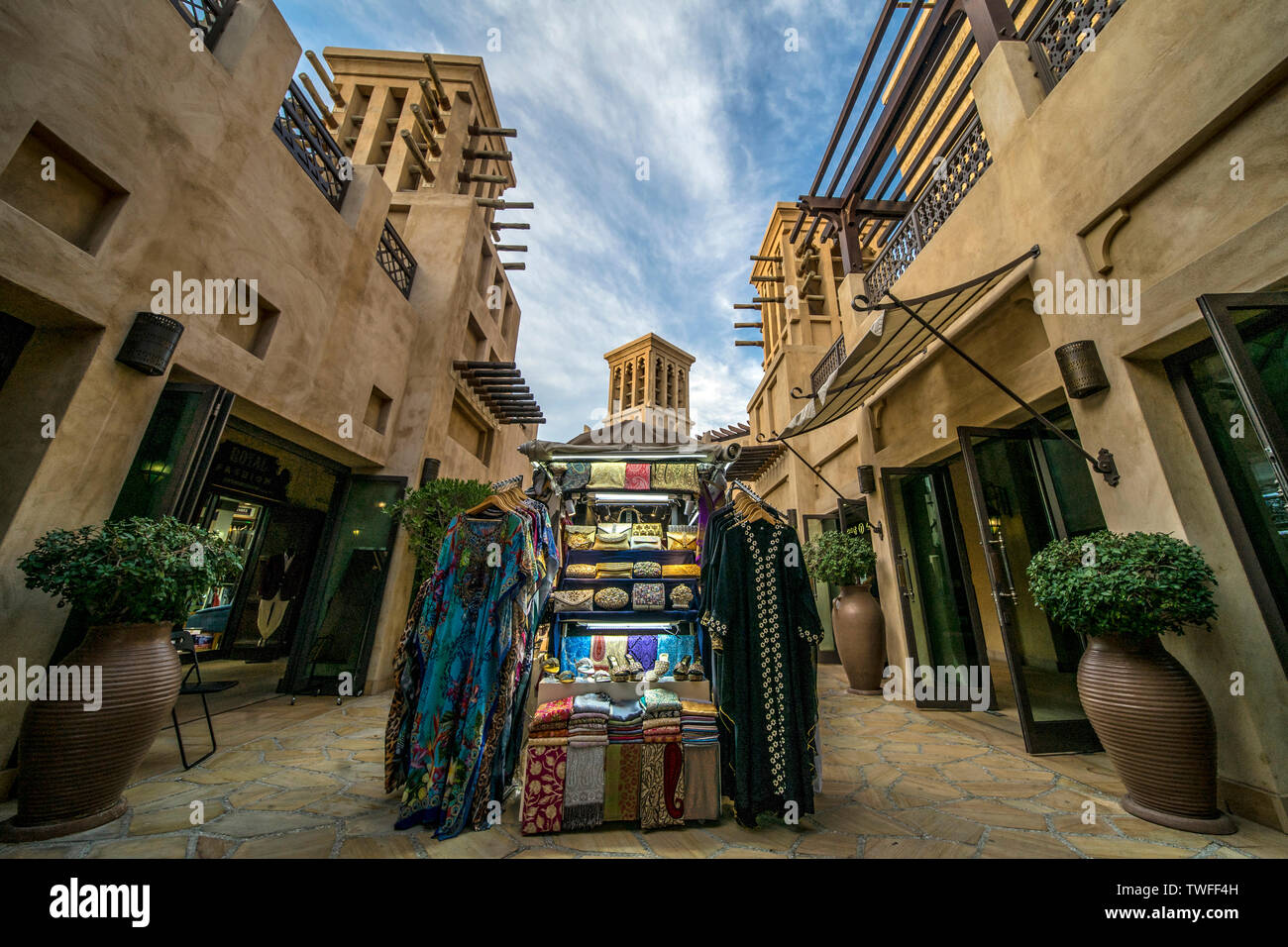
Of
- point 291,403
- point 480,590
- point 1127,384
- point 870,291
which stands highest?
point 870,291

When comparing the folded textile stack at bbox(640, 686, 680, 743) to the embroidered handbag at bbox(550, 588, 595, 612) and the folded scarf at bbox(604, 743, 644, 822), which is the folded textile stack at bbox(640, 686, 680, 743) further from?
the embroidered handbag at bbox(550, 588, 595, 612)

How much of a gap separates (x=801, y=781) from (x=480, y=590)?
99.8 inches

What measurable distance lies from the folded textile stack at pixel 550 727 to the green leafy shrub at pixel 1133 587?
3622 mm

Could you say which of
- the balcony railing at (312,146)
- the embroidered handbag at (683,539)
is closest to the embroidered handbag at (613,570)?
the embroidered handbag at (683,539)

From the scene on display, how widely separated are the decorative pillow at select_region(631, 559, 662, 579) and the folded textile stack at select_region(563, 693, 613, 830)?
1.20m

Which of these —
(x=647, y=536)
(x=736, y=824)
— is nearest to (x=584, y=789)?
(x=736, y=824)

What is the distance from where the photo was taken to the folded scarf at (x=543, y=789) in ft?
8.88

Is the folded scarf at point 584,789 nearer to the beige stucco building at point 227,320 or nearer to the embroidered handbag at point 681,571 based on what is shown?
the embroidered handbag at point 681,571

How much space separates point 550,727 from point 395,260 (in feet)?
28.7

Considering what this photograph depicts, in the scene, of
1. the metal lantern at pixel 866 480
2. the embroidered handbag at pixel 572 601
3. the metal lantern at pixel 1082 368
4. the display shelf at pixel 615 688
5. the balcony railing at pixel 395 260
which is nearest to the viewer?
the display shelf at pixel 615 688
